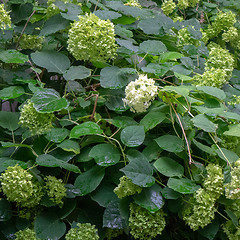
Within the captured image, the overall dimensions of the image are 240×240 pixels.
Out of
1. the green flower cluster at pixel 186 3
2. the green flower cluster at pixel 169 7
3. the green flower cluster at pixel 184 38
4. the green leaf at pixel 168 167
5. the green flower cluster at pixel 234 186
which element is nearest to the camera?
the green flower cluster at pixel 234 186

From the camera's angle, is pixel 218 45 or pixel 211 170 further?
pixel 218 45

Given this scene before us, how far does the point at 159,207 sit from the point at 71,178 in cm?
37

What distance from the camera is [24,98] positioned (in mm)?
1236

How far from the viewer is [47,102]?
104cm

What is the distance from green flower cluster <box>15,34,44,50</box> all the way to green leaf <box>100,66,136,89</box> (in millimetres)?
435

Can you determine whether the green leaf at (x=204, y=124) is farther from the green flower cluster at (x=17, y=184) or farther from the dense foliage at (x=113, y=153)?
the green flower cluster at (x=17, y=184)

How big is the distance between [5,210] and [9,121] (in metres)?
0.32

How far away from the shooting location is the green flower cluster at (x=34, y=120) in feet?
3.32

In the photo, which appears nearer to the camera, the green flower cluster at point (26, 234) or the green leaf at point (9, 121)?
the green flower cluster at point (26, 234)

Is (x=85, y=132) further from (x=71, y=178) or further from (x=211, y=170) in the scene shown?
(x=211, y=170)

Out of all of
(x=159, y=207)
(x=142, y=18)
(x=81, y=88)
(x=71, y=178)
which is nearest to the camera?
(x=159, y=207)

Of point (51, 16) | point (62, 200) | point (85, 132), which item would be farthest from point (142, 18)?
point (62, 200)

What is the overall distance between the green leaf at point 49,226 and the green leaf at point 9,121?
34 centimetres

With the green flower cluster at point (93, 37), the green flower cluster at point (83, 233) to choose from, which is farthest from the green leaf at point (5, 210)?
the green flower cluster at point (93, 37)
